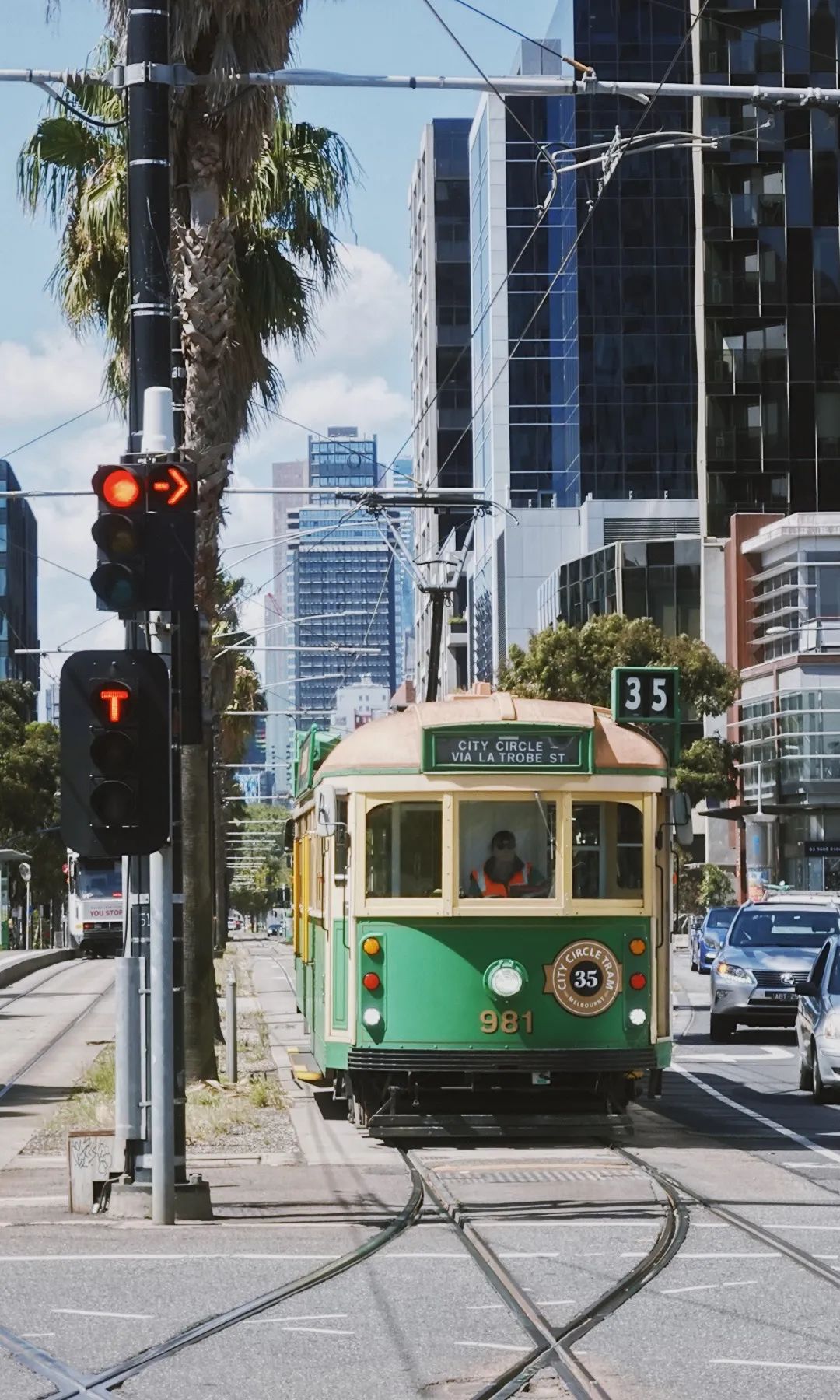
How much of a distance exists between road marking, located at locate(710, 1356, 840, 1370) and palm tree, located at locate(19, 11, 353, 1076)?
10787 millimetres

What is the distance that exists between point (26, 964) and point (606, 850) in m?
38.1

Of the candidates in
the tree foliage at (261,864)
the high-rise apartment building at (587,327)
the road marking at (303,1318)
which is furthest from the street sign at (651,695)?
the tree foliage at (261,864)

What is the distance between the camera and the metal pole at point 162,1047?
12047mm

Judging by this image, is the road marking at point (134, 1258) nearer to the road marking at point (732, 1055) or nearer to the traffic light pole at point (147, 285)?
the traffic light pole at point (147, 285)

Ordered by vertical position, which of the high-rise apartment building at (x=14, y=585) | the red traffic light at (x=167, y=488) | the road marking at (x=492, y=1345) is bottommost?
the road marking at (x=492, y=1345)

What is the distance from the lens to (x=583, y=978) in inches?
641

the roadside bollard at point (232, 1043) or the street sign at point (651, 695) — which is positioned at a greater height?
the street sign at point (651, 695)

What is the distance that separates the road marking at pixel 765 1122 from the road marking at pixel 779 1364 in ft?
23.9

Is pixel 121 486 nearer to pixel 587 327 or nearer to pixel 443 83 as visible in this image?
pixel 443 83

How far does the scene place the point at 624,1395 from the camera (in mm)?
7395

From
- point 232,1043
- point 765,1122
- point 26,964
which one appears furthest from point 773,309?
point 765,1122

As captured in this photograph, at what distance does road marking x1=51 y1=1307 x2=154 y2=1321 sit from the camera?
29.4 feet

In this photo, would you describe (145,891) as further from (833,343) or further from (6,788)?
(833,343)

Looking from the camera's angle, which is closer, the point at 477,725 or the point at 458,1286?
the point at 458,1286
